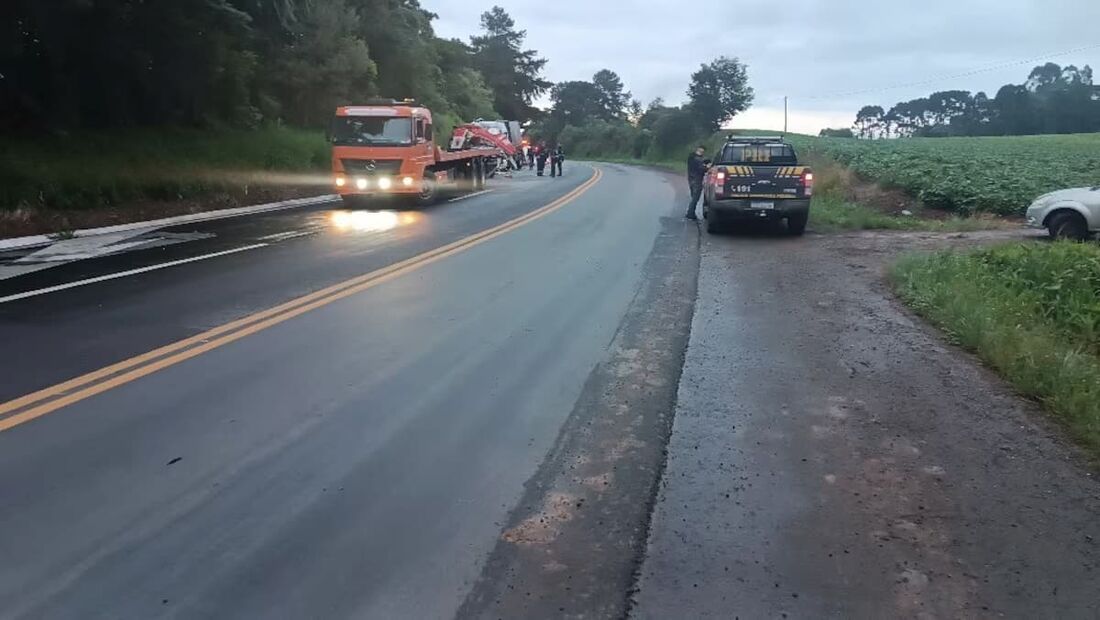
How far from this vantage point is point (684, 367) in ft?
25.1

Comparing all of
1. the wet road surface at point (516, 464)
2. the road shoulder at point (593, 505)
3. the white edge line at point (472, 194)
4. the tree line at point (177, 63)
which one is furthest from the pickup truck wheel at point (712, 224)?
the tree line at point (177, 63)

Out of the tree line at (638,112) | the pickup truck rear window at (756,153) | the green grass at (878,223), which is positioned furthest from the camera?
the tree line at (638,112)

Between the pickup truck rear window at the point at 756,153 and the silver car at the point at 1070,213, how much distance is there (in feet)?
14.7

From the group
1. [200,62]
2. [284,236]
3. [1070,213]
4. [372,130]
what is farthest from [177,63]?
[1070,213]

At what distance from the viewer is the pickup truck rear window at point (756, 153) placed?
18438mm

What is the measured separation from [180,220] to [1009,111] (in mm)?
76633

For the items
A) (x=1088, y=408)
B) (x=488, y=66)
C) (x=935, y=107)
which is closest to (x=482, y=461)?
(x=1088, y=408)

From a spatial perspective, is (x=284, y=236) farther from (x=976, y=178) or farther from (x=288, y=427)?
(x=976, y=178)

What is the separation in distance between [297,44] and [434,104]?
1575cm

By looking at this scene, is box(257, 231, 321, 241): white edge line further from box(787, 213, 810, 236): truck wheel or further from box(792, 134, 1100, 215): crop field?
box(792, 134, 1100, 215): crop field

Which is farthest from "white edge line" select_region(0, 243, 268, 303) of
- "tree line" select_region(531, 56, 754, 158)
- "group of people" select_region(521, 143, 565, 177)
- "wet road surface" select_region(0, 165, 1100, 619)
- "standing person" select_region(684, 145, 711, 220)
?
"tree line" select_region(531, 56, 754, 158)

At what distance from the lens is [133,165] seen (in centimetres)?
2288

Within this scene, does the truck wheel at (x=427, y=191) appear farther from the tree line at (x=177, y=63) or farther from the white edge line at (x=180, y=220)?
the tree line at (x=177, y=63)

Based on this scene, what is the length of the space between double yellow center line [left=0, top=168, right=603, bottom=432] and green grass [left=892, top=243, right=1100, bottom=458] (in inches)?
247
